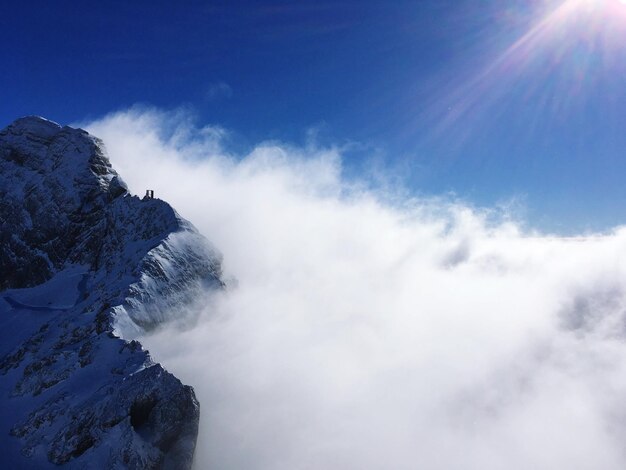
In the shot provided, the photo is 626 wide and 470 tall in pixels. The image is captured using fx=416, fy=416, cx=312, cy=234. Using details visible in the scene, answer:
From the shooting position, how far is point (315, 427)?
7438 centimetres

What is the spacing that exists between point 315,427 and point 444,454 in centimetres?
4028

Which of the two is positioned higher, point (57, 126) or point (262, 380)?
point (57, 126)

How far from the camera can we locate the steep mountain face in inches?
1705

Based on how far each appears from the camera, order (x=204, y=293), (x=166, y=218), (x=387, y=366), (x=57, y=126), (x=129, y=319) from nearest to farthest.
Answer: (x=129, y=319) < (x=204, y=293) < (x=166, y=218) < (x=57, y=126) < (x=387, y=366)

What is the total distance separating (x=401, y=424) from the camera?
10244 centimetres

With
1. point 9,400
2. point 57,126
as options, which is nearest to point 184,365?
point 9,400

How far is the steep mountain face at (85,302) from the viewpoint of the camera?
142 feet

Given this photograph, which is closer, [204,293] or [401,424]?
[204,293]

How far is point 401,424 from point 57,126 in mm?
140368

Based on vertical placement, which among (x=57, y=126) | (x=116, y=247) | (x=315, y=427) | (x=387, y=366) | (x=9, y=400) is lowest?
(x=9, y=400)

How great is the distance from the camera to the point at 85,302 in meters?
85.2

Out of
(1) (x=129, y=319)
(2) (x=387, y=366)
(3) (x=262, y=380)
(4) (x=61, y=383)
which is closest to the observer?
(4) (x=61, y=383)

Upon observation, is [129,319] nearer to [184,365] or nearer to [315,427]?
[184,365]

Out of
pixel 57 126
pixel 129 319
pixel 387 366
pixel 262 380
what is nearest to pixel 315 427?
pixel 262 380
